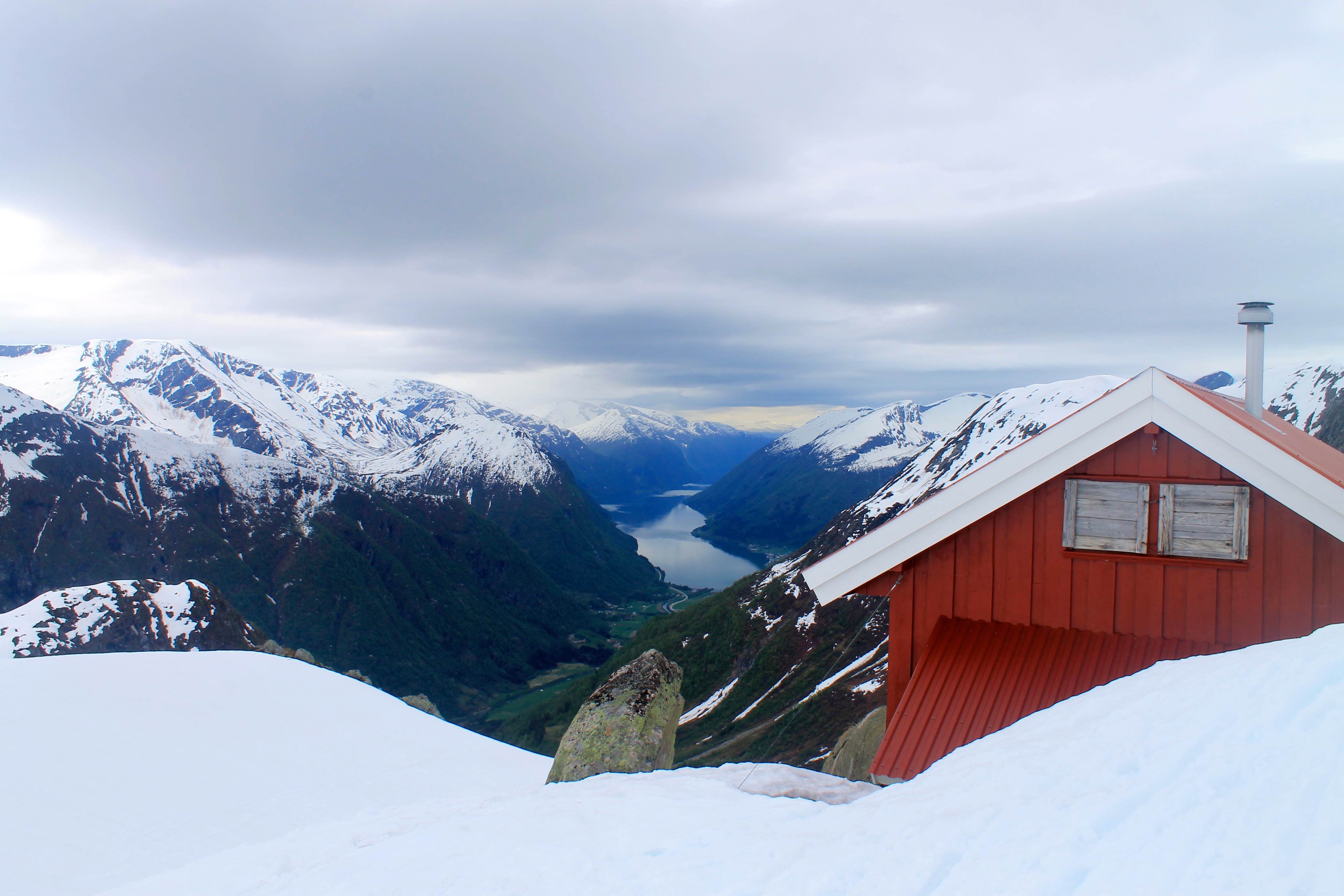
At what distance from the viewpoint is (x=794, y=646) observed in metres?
92.6

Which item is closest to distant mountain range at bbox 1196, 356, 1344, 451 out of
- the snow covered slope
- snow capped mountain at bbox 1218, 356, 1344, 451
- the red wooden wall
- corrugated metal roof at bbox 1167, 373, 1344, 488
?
snow capped mountain at bbox 1218, 356, 1344, 451

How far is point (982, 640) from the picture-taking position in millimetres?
7594

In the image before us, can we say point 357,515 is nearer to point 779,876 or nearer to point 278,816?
point 278,816

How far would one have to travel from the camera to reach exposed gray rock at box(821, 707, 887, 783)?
1089 cm

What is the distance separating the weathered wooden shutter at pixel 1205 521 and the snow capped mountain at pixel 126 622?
6913cm

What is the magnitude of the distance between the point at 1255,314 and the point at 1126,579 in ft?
14.9

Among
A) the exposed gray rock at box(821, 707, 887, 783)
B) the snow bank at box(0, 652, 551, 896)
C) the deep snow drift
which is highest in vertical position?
the deep snow drift

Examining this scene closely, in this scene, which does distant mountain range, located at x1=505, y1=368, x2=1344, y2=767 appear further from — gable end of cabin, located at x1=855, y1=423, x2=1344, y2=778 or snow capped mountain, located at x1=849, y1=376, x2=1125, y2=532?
gable end of cabin, located at x1=855, y1=423, x2=1344, y2=778

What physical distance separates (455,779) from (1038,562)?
19.7 meters

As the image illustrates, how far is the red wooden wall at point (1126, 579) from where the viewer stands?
259 inches

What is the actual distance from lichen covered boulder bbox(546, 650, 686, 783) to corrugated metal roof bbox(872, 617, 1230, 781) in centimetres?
486

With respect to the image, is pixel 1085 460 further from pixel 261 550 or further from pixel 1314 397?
pixel 261 550

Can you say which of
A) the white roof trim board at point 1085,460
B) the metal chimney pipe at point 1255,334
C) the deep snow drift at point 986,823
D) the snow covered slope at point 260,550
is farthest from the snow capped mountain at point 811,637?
the snow covered slope at point 260,550

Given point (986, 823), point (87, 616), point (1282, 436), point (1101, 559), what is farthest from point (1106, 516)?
point (87, 616)
